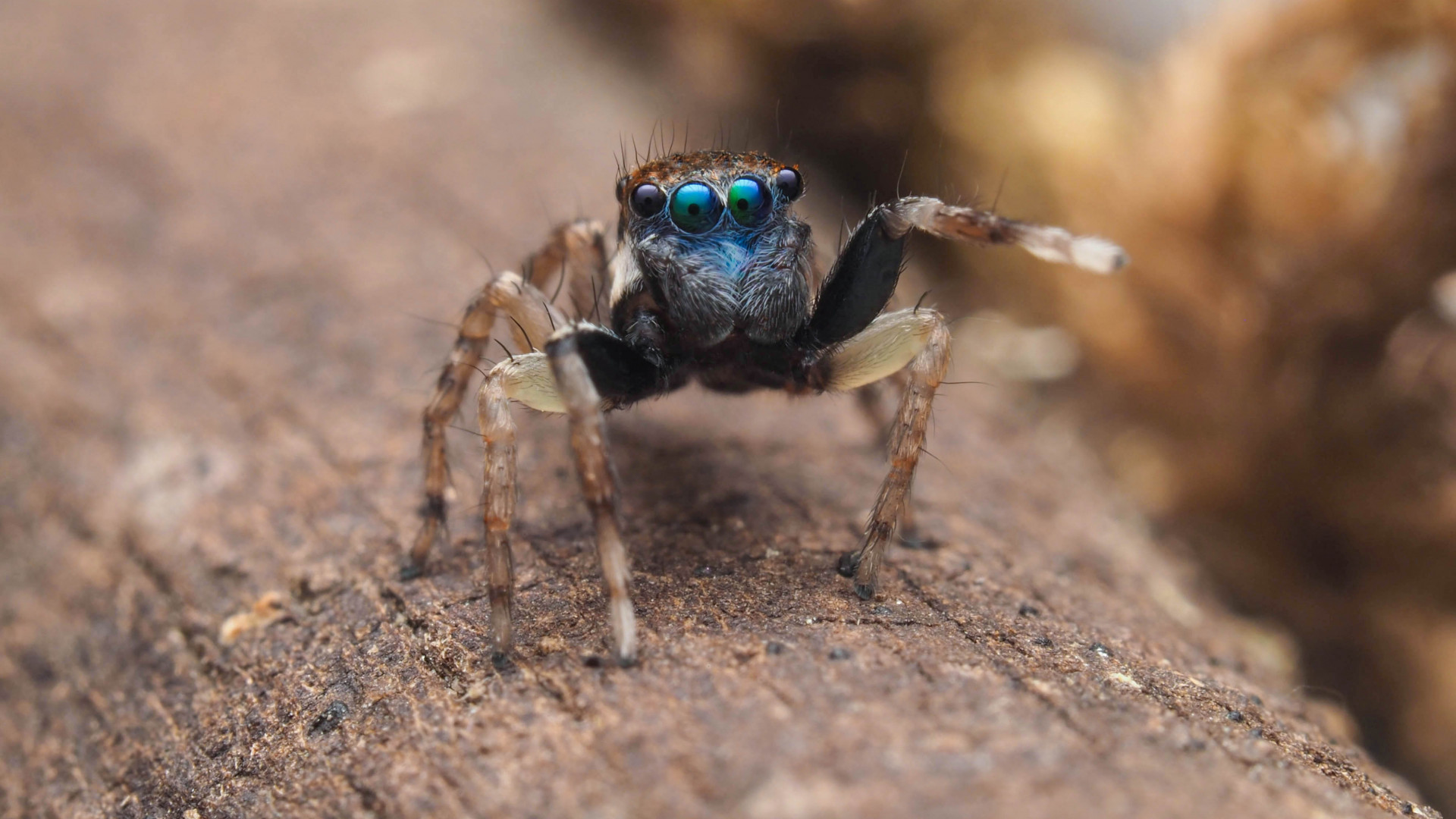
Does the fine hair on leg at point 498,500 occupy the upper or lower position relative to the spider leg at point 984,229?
lower

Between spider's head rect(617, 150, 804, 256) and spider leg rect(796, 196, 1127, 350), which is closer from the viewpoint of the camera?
spider leg rect(796, 196, 1127, 350)

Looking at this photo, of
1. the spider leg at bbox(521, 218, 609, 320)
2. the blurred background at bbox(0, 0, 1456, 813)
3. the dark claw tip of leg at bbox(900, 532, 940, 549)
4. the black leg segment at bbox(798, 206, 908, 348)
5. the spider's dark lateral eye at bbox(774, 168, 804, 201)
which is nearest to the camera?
the black leg segment at bbox(798, 206, 908, 348)

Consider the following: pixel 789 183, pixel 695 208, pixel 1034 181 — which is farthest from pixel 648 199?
pixel 1034 181

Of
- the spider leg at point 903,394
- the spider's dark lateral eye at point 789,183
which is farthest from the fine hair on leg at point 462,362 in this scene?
the spider leg at point 903,394

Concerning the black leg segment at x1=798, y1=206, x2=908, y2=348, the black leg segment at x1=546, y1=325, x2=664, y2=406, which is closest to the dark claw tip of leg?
the black leg segment at x1=798, y1=206, x2=908, y2=348

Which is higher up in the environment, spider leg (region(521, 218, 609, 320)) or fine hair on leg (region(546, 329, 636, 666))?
spider leg (region(521, 218, 609, 320))

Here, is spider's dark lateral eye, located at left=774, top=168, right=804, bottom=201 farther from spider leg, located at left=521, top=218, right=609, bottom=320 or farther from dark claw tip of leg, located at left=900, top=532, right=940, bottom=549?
dark claw tip of leg, located at left=900, top=532, right=940, bottom=549

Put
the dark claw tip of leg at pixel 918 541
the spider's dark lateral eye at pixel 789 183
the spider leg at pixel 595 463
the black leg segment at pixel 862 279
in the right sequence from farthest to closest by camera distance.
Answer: the dark claw tip of leg at pixel 918 541 < the spider's dark lateral eye at pixel 789 183 < the black leg segment at pixel 862 279 < the spider leg at pixel 595 463

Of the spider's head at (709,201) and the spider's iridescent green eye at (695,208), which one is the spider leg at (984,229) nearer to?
the spider's head at (709,201)

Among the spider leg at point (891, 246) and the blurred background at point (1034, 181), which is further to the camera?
the blurred background at point (1034, 181)

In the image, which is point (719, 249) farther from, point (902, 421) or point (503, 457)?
point (503, 457)
